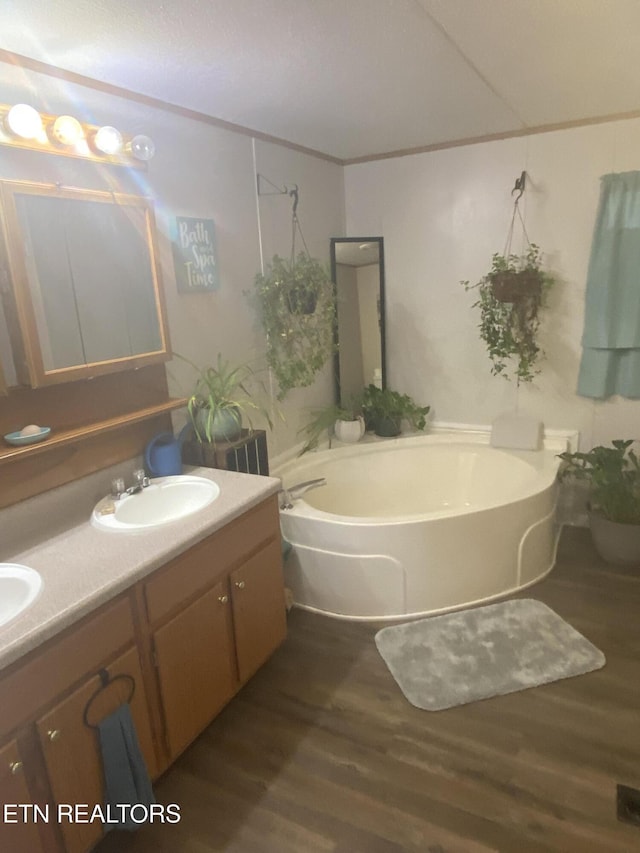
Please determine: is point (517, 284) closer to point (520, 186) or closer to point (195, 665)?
point (520, 186)

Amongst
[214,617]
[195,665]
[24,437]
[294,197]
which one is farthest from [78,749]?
[294,197]

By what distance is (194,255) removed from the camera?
2484 millimetres

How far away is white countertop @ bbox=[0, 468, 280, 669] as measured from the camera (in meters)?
1.35

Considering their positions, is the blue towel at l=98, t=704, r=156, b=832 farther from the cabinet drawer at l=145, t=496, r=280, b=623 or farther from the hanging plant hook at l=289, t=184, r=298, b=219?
the hanging plant hook at l=289, t=184, r=298, b=219

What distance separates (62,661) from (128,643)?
222 mm

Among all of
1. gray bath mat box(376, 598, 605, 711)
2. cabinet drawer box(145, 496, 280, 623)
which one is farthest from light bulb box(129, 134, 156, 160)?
gray bath mat box(376, 598, 605, 711)

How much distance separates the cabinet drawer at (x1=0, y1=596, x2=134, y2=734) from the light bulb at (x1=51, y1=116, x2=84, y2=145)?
145 centimetres

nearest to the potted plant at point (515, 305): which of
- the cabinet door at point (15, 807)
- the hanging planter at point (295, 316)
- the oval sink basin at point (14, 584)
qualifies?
the hanging planter at point (295, 316)

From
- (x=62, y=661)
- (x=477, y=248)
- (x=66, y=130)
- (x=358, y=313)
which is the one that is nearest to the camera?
(x=62, y=661)

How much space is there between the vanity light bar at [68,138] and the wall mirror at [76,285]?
0.38 ft

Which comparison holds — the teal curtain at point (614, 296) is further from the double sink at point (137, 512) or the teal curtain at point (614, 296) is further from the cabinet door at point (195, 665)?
the cabinet door at point (195, 665)

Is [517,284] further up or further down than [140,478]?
further up

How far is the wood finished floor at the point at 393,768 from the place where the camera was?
1650 millimetres

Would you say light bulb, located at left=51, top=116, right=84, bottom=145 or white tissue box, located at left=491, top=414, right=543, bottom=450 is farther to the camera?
white tissue box, located at left=491, top=414, right=543, bottom=450
